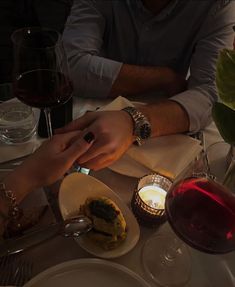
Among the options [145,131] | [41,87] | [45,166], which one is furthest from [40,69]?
[145,131]

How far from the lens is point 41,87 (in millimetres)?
685

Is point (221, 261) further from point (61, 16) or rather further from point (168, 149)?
point (61, 16)

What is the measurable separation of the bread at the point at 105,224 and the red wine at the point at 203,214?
0.09 metres

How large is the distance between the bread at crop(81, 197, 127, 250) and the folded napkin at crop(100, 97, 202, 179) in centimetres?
14

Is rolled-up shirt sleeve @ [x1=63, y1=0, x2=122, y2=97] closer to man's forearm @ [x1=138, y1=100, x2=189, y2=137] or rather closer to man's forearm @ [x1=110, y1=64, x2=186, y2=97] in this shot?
man's forearm @ [x1=110, y1=64, x2=186, y2=97]

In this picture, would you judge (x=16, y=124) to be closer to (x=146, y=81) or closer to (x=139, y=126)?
(x=139, y=126)

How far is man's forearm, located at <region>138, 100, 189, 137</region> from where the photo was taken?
2.82 feet

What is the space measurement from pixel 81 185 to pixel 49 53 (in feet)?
0.84

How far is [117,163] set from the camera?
773 mm

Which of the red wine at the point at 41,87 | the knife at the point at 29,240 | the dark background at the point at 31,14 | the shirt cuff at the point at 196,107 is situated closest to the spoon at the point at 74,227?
the knife at the point at 29,240

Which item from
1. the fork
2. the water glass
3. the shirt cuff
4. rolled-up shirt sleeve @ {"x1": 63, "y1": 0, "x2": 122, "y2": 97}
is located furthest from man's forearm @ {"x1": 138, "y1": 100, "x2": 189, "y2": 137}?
the fork

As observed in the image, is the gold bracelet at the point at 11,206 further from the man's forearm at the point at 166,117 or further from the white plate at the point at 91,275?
the man's forearm at the point at 166,117

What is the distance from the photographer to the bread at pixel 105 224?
61cm

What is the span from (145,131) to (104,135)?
0.12m
